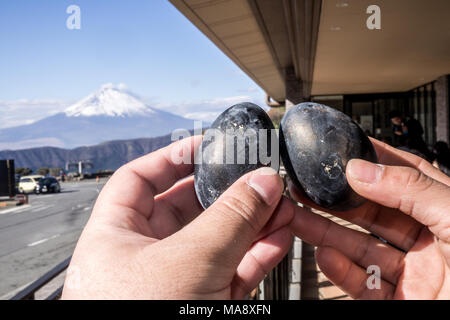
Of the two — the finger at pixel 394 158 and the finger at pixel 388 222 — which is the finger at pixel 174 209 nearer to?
the finger at pixel 388 222

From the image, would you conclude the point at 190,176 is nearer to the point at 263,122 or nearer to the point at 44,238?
the point at 263,122

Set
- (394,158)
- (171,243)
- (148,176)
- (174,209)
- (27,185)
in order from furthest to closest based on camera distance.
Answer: (27,185)
(394,158)
(174,209)
(148,176)
(171,243)

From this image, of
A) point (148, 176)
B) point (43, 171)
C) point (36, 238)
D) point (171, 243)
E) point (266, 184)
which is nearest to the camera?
point (171, 243)

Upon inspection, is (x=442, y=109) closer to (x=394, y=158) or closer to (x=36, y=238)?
(x=394, y=158)

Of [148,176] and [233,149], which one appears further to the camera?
[148,176]

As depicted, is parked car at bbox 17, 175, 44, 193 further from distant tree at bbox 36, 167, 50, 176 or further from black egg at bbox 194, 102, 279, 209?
black egg at bbox 194, 102, 279, 209

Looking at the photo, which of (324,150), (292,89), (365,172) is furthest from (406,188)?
(292,89)
